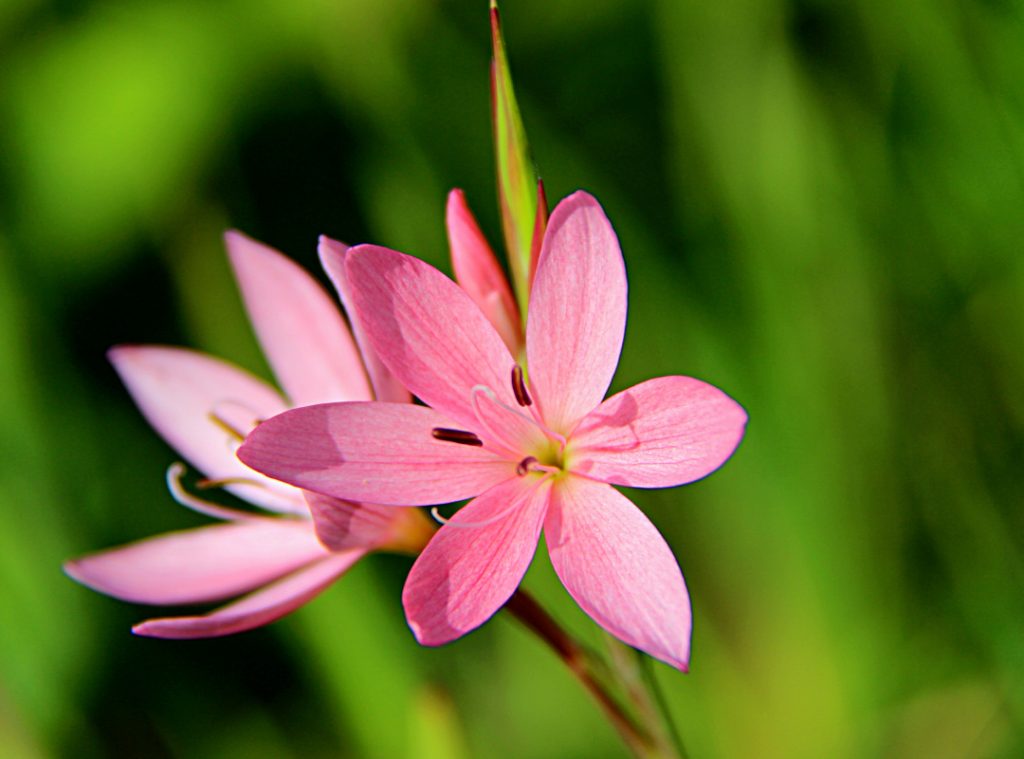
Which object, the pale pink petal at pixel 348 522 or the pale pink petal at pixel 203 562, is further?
the pale pink petal at pixel 203 562

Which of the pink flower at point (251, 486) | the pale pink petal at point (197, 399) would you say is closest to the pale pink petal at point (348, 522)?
the pink flower at point (251, 486)

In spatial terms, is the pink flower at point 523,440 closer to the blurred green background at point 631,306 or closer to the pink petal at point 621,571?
the pink petal at point 621,571

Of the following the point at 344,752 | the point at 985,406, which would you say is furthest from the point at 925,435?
the point at 344,752

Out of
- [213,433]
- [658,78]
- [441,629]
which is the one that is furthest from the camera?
[658,78]

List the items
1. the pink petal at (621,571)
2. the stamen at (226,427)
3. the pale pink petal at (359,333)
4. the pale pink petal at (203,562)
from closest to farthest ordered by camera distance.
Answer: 1. the pink petal at (621,571)
2. the pale pink petal at (359,333)
3. the pale pink petal at (203,562)
4. the stamen at (226,427)

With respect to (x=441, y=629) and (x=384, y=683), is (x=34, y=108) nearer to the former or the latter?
(x=384, y=683)

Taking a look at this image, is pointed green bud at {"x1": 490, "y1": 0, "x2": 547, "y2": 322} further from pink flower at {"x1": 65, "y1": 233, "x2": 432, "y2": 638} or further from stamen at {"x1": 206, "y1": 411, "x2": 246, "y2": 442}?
stamen at {"x1": 206, "y1": 411, "x2": 246, "y2": 442}
